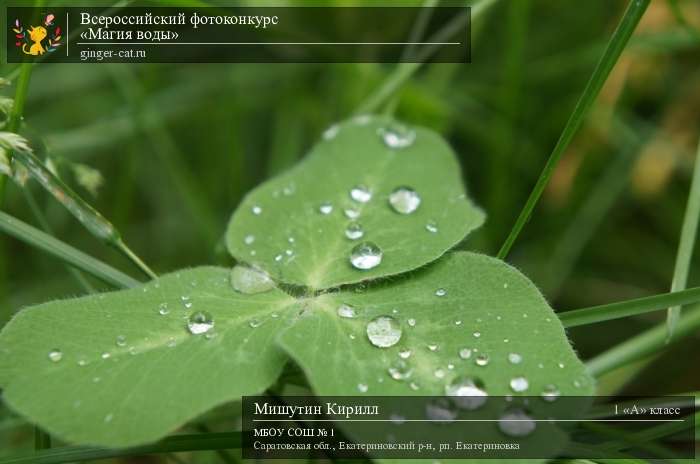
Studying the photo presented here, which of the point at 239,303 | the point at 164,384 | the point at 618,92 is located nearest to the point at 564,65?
the point at 618,92

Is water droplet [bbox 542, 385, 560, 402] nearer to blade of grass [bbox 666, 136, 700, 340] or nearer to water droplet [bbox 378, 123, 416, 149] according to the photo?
blade of grass [bbox 666, 136, 700, 340]

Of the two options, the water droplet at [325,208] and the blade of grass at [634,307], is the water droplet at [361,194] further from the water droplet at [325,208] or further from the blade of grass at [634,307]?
the blade of grass at [634,307]

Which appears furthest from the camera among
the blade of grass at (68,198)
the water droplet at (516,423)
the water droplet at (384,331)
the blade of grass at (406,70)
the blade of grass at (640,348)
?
the blade of grass at (406,70)

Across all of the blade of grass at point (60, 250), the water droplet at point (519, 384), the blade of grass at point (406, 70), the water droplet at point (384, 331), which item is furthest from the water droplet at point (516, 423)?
the blade of grass at point (406, 70)

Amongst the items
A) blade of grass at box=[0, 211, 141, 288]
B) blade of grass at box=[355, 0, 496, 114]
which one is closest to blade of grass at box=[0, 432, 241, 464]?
blade of grass at box=[0, 211, 141, 288]

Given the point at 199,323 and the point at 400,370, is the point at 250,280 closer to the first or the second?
the point at 199,323

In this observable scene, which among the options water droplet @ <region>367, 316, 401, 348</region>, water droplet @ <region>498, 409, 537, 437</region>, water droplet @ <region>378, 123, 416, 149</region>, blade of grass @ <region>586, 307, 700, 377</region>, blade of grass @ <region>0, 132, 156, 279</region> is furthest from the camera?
water droplet @ <region>378, 123, 416, 149</region>

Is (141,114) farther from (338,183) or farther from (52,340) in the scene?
(52,340)
